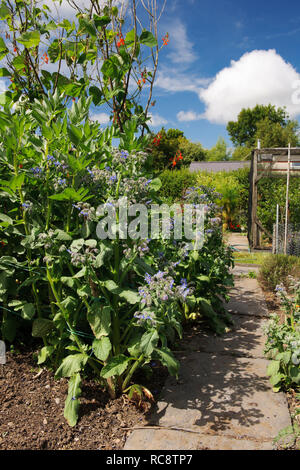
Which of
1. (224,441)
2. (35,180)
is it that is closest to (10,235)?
(35,180)

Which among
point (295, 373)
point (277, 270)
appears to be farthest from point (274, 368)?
point (277, 270)

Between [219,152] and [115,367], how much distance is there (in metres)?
57.9

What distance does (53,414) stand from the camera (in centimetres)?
202

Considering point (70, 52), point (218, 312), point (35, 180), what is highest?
point (70, 52)

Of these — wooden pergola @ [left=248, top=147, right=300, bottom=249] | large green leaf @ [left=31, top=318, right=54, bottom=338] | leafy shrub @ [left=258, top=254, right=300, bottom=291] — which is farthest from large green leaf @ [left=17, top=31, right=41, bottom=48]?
wooden pergola @ [left=248, top=147, right=300, bottom=249]

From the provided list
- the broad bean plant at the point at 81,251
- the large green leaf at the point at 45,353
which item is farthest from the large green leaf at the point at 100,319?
the large green leaf at the point at 45,353

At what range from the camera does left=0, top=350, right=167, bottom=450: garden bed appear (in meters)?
1.84

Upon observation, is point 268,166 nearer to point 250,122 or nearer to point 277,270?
point 277,270

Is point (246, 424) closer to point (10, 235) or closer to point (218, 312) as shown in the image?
point (218, 312)

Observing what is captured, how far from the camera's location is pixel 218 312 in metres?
3.59

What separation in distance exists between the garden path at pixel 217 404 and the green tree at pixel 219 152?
53813 mm

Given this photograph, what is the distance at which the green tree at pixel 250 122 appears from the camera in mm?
52500

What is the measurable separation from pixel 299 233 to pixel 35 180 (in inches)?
243

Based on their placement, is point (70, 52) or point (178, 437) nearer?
point (178, 437)
